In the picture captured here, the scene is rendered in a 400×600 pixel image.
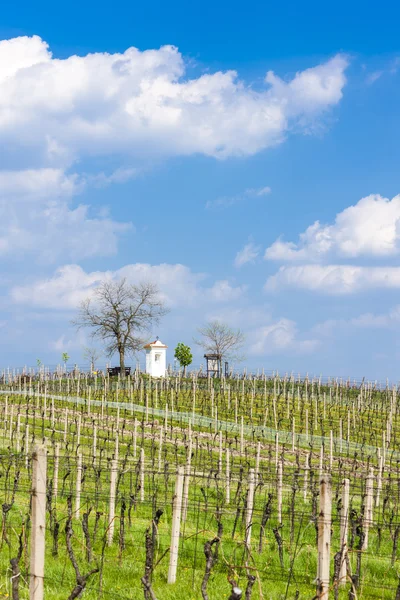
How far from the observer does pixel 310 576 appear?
1071cm

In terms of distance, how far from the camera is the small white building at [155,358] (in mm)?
63500

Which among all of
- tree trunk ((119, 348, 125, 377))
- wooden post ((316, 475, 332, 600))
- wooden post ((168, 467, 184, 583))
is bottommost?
wooden post ((168, 467, 184, 583))

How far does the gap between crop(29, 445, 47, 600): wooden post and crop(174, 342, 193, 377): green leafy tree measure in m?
60.5

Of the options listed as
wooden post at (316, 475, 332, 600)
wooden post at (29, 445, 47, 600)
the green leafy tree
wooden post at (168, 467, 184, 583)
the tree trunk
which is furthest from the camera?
the green leafy tree

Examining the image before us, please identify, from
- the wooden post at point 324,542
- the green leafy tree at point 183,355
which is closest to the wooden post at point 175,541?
the wooden post at point 324,542

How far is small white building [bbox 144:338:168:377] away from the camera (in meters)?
63.5

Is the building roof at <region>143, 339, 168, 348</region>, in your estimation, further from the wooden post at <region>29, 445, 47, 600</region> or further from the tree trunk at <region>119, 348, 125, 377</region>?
the wooden post at <region>29, 445, 47, 600</region>

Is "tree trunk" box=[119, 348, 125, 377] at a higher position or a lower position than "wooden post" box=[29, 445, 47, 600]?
higher

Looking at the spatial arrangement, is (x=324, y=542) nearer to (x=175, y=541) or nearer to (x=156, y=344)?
(x=175, y=541)

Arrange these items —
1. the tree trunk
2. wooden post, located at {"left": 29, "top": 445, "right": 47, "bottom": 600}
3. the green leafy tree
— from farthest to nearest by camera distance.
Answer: the green leafy tree < the tree trunk < wooden post, located at {"left": 29, "top": 445, "right": 47, "bottom": 600}

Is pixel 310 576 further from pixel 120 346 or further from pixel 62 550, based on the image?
pixel 120 346

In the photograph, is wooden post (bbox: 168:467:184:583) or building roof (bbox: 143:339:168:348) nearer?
wooden post (bbox: 168:467:184:583)

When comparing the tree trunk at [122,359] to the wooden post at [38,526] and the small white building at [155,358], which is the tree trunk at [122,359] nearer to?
the small white building at [155,358]

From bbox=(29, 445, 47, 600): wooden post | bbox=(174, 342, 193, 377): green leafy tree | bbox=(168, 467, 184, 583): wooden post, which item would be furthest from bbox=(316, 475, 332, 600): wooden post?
bbox=(174, 342, 193, 377): green leafy tree
